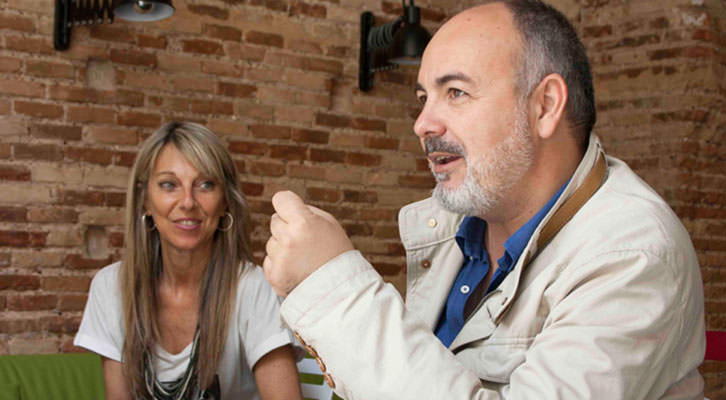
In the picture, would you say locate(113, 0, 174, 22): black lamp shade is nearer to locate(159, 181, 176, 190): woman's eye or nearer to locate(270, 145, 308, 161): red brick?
locate(159, 181, 176, 190): woman's eye

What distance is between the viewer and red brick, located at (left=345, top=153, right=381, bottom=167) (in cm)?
317

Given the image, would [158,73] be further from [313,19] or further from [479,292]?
[479,292]

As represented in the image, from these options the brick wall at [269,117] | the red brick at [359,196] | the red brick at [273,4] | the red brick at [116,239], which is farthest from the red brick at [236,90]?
the red brick at [116,239]

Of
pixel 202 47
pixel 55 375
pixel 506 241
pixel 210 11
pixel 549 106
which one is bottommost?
pixel 55 375

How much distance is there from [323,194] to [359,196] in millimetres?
175

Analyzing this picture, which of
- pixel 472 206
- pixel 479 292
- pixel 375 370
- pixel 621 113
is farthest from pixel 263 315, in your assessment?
pixel 621 113

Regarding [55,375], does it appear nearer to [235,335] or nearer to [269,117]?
[235,335]

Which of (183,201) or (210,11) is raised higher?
(210,11)

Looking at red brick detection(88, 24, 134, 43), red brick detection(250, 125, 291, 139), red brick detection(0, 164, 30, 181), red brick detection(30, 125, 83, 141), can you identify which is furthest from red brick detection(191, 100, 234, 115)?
red brick detection(0, 164, 30, 181)

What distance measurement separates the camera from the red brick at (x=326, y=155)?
310cm

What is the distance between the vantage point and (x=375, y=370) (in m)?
0.80

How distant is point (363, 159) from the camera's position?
3195mm

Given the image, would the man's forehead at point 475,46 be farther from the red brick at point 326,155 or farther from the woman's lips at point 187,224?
the red brick at point 326,155

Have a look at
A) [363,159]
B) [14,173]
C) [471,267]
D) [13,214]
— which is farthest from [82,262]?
[471,267]
